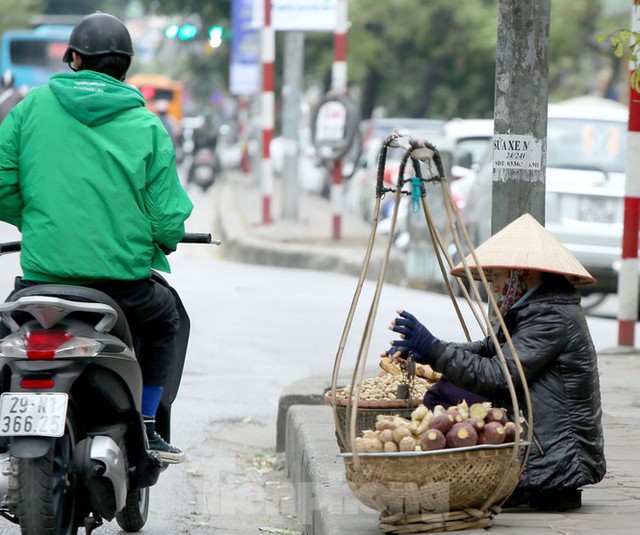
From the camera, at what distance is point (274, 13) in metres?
18.2

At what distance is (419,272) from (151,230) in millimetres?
9471

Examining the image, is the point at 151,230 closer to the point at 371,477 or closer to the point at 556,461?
the point at 371,477

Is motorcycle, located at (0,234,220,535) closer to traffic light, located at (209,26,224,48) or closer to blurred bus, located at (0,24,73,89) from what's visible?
traffic light, located at (209,26,224,48)

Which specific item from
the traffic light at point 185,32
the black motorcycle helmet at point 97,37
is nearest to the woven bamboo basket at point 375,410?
the black motorcycle helmet at point 97,37

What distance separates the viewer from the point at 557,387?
446cm

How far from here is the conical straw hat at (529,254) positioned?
14.6 feet

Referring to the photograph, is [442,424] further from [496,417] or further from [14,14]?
[14,14]

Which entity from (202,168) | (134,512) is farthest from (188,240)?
(202,168)

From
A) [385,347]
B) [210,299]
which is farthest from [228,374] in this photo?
[210,299]

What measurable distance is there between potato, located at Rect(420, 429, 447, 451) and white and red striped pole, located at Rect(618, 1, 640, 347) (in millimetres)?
4549

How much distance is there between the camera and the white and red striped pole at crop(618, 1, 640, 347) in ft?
27.5

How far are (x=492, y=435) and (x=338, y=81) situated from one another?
14246mm

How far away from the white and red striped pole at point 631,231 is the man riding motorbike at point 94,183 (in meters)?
4.42

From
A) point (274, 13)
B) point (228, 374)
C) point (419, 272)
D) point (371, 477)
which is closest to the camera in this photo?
point (371, 477)
